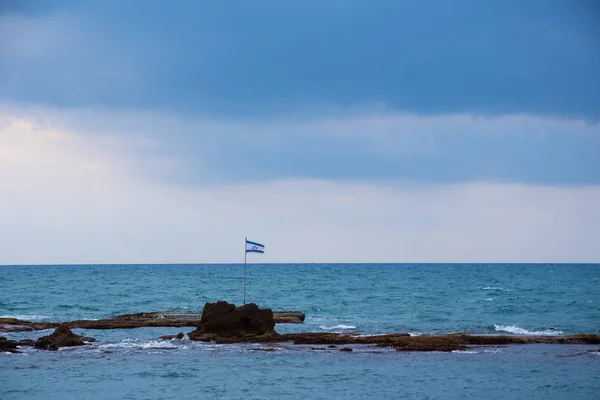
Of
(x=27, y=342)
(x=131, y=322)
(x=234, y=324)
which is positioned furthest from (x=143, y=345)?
(x=131, y=322)

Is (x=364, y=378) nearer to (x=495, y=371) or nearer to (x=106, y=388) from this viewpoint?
(x=495, y=371)

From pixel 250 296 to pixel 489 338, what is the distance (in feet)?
196

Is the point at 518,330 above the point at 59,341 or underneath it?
underneath

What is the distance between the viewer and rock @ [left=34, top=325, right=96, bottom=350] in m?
47.1

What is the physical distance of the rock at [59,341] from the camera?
47125mm

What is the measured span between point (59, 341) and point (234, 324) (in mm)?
10756

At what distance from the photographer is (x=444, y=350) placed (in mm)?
45938

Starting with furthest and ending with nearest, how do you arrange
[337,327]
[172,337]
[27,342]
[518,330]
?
[337,327] < [518,330] < [172,337] < [27,342]

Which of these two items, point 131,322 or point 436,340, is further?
point 131,322

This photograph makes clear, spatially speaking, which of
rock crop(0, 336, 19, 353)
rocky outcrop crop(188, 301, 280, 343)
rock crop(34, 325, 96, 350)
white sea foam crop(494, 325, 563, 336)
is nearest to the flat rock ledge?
rocky outcrop crop(188, 301, 280, 343)

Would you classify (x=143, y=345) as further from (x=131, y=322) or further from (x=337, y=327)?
(x=337, y=327)

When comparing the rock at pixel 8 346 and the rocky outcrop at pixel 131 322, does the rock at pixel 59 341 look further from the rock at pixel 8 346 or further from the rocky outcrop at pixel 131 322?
the rocky outcrop at pixel 131 322

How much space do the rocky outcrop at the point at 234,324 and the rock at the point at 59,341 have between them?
704 cm

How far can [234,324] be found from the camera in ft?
168
